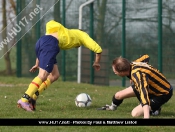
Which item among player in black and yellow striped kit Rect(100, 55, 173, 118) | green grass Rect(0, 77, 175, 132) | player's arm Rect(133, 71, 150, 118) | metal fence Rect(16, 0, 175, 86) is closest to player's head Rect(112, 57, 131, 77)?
player in black and yellow striped kit Rect(100, 55, 173, 118)

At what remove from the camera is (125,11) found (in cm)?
1525

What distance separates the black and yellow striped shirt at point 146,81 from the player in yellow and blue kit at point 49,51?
122 cm

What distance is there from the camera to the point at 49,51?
863 centimetres

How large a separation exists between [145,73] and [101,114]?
3.77 feet

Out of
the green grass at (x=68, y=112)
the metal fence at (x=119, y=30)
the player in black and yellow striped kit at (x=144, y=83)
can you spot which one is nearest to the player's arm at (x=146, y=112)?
the player in black and yellow striped kit at (x=144, y=83)

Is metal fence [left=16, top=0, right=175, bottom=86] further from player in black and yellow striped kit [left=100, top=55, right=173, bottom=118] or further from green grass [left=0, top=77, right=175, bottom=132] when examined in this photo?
player in black and yellow striped kit [left=100, top=55, right=173, bottom=118]

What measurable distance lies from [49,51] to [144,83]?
6.48 ft

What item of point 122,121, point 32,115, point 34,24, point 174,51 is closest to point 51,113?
point 32,115

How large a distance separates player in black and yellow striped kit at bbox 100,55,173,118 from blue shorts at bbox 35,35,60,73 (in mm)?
1265

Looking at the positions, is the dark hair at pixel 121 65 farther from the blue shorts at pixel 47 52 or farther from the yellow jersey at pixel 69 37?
the blue shorts at pixel 47 52

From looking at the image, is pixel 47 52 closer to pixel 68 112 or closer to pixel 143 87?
pixel 68 112

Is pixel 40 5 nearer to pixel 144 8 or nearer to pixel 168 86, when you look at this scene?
pixel 144 8

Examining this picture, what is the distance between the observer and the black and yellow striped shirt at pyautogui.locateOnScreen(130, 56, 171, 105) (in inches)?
286

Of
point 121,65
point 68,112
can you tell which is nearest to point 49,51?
point 68,112
